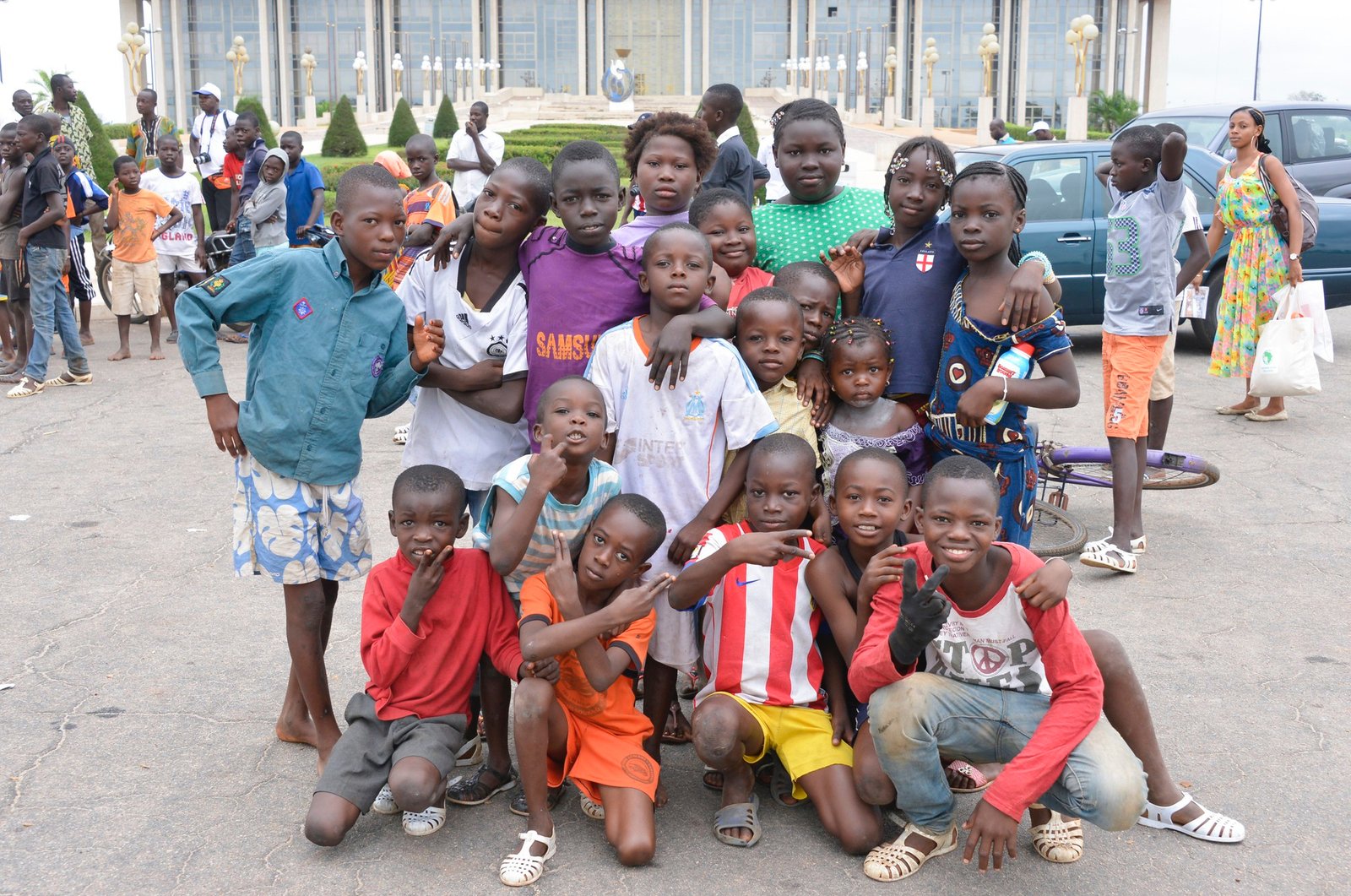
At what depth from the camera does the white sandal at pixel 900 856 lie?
2900 mm

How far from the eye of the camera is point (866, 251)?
12.6 feet

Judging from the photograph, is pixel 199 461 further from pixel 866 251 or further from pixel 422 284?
pixel 866 251

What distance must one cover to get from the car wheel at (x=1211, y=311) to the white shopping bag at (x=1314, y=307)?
159 cm

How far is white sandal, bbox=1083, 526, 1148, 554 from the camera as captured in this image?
17.3ft

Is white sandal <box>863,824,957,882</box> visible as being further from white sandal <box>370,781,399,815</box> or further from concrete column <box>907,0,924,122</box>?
concrete column <box>907,0,924,122</box>

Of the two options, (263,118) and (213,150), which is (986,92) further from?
(213,150)

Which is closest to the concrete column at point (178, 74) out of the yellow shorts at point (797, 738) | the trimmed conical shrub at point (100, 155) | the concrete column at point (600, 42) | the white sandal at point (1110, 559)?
the concrete column at point (600, 42)

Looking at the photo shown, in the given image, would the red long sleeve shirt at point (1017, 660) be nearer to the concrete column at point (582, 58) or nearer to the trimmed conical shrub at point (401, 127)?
the trimmed conical shrub at point (401, 127)

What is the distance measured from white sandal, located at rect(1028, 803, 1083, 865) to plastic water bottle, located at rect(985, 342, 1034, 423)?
3.62 ft

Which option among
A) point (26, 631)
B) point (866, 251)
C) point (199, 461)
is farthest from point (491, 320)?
point (199, 461)

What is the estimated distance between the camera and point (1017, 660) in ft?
9.87

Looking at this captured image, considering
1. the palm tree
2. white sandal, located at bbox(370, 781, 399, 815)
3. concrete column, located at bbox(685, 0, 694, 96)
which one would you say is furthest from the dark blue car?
concrete column, located at bbox(685, 0, 694, 96)

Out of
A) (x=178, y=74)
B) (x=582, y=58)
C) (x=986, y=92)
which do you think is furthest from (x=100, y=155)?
(x=178, y=74)

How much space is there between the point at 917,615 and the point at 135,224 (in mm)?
9210
